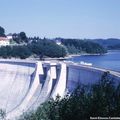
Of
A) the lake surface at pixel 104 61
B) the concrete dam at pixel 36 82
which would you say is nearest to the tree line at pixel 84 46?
Result: the lake surface at pixel 104 61

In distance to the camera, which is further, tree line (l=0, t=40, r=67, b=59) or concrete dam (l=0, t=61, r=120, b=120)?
tree line (l=0, t=40, r=67, b=59)

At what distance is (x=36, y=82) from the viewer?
104ft

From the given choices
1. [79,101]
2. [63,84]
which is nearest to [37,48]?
[63,84]

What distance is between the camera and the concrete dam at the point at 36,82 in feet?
89.9

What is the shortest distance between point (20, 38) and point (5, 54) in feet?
69.6

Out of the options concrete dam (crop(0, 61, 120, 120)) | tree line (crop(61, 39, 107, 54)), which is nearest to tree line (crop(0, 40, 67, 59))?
tree line (crop(61, 39, 107, 54))

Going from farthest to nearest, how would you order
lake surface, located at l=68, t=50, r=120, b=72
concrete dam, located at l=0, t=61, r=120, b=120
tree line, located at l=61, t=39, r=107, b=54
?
tree line, located at l=61, t=39, r=107, b=54 → lake surface, located at l=68, t=50, r=120, b=72 → concrete dam, located at l=0, t=61, r=120, b=120

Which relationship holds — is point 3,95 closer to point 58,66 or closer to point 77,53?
point 58,66

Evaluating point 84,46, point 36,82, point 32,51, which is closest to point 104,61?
point 32,51

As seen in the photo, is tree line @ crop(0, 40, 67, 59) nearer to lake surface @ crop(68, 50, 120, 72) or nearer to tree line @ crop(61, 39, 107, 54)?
lake surface @ crop(68, 50, 120, 72)

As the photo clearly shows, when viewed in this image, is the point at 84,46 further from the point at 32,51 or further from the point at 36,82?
the point at 36,82

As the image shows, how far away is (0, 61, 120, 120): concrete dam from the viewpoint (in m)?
27.4

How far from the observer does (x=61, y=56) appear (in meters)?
71.1

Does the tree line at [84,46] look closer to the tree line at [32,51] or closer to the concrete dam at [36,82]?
the tree line at [32,51]
